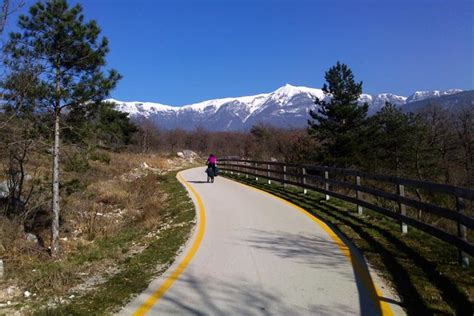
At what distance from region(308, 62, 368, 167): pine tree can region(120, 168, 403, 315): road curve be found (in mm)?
26030

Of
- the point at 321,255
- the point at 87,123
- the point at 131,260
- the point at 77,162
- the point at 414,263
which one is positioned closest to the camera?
the point at 414,263

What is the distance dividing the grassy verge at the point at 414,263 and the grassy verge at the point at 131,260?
3.71m

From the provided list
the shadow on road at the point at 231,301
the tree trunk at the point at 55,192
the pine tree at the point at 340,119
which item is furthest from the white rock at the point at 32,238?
the pine tree at the point at 340,119

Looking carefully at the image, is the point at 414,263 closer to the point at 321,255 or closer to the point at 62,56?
the point at 321,255

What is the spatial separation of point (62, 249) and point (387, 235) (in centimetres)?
821

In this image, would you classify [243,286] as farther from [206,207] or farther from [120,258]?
[206,207]

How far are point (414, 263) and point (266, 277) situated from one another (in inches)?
103

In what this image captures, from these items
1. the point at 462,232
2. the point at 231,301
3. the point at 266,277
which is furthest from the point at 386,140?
the point at 231,301

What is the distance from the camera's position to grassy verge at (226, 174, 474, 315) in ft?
16.6

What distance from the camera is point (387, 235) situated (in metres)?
8.66

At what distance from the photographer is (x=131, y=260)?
25.8 ft

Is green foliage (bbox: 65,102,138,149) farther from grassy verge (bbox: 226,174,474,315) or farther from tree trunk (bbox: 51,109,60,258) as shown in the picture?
grassy verge (bbox: 226,174,474,315)

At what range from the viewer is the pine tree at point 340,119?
3519 centimetres

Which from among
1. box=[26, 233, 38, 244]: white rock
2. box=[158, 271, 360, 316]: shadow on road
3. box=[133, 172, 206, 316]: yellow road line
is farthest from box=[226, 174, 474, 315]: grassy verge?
box=[26, 233, 38, 244]: white rock
